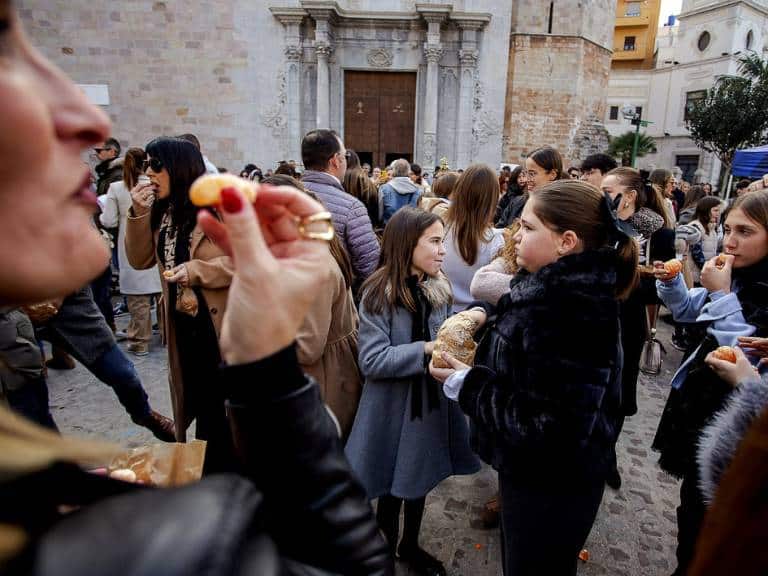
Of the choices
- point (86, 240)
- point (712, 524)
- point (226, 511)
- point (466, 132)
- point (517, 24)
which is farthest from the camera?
point (517, 24)

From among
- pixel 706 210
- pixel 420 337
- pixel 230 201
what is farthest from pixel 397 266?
pixel 706 210

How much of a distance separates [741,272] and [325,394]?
2.22 m

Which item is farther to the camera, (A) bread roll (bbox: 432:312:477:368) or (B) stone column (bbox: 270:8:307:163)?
(B) stone column (bbox: 270:8:307:163)

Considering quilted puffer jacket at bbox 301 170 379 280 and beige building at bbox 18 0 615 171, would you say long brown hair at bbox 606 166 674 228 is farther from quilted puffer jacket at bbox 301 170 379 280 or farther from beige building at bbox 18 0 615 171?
beige building at bbox 18 0 615 171

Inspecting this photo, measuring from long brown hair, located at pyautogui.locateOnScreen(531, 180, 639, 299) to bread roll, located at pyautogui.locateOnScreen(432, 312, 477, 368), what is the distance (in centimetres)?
54

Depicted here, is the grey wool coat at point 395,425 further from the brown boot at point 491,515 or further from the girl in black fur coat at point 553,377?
the brown boot at point 491,515

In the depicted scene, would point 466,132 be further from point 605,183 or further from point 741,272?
point 741,272

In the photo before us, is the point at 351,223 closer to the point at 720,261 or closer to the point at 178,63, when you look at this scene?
the point at 720,261

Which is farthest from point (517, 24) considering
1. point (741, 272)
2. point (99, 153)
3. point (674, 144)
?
point (674, 144)

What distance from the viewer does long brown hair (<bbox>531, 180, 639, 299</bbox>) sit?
1.87 metres

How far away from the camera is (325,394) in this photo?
8.23 ft

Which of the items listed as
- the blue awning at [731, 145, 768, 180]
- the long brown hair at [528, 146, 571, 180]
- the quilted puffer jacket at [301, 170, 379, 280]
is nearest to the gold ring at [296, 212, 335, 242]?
the quilted puffer jacket at [301, 170, 379, 280]

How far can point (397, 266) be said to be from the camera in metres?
2.48

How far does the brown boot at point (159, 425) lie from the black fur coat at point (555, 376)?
2.45 metres
